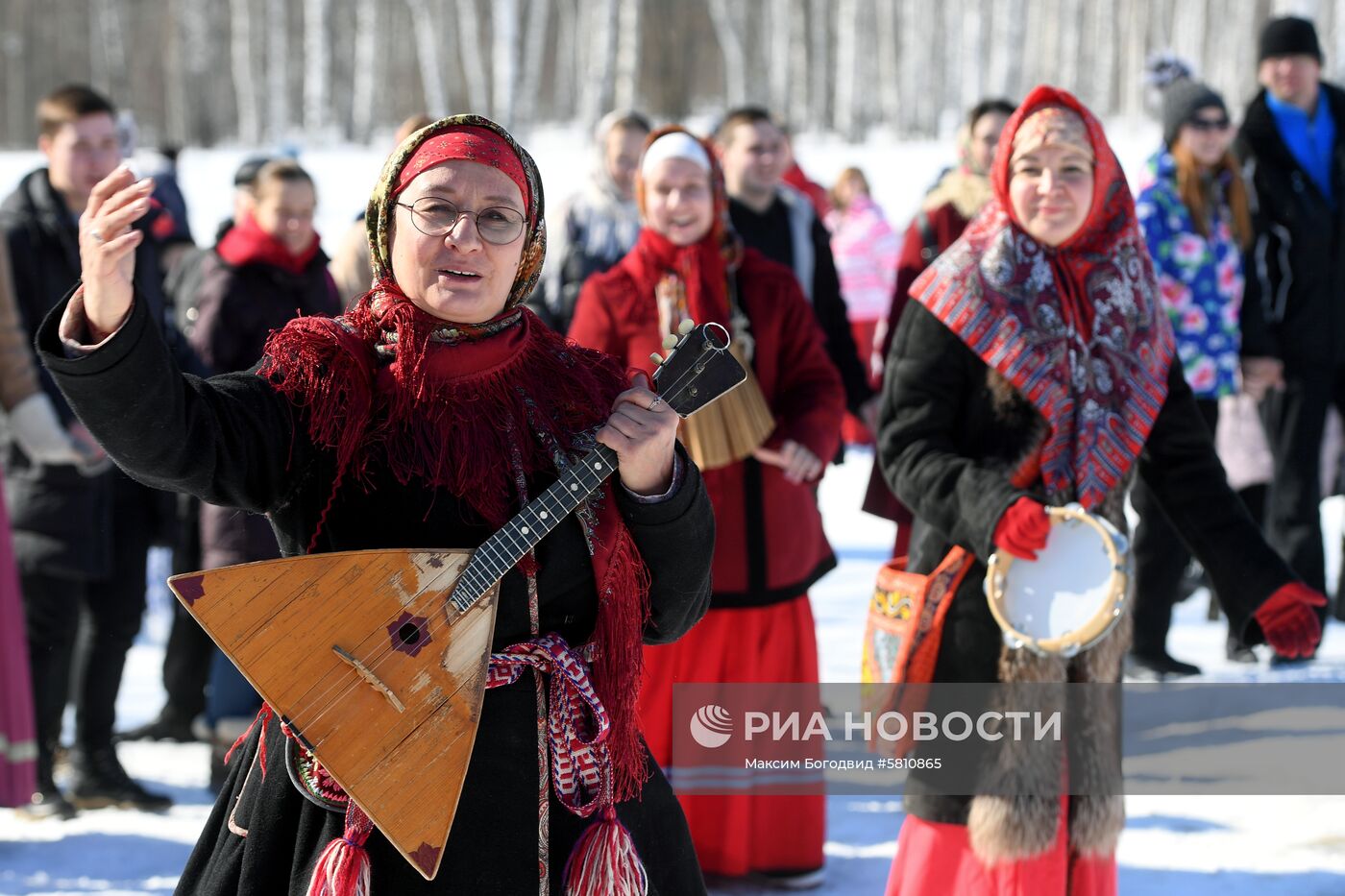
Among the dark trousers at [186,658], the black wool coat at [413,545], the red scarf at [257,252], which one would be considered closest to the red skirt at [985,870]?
the black wool coat at [413,545]

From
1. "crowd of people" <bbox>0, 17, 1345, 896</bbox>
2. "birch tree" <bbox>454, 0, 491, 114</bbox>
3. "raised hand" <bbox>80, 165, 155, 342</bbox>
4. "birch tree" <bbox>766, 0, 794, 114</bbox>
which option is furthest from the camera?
"birch tree" <bbox>766, 0, 794, 114</bbox>

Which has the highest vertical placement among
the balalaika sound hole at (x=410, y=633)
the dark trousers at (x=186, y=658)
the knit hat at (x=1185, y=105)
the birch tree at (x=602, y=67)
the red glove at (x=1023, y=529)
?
the birch tree at (x=602, y=67)

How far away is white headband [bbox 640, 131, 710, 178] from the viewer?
413cm

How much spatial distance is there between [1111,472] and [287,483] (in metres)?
1.82

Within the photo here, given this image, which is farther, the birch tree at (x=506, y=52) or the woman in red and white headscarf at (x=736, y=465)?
the birch tree at (x=506, y=52)

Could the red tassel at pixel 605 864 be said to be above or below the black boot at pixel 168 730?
above

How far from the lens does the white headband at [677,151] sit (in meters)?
4.13

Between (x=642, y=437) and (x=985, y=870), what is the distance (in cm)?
158

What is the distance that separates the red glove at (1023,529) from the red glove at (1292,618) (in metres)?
0.52

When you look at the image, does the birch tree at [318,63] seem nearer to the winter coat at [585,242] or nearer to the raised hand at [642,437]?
the winter coat at [585,242]

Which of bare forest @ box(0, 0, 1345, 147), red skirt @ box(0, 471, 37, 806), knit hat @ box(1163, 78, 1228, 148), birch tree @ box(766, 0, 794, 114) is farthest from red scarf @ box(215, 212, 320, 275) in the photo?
birch tree @ box(766, 0, 794, 114)

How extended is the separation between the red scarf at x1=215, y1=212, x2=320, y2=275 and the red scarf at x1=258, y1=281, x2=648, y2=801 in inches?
109

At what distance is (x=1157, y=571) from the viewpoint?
568cm

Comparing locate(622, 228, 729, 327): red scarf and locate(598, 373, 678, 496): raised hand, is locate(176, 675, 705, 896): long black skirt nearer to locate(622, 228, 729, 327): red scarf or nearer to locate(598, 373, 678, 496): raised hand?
locate(598, 373, 678, 496): raised hand
